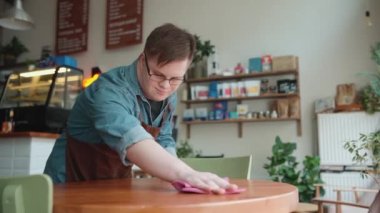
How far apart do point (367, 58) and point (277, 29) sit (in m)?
1.15

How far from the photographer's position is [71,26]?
21.2 ft

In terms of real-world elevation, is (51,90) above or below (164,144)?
above

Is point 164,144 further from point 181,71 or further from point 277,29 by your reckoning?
point 277,29

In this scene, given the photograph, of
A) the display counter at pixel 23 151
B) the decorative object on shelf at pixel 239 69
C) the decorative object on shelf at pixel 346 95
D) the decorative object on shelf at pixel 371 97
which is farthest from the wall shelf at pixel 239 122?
the display counter at pixel 23 151

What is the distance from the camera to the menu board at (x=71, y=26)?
634 cm

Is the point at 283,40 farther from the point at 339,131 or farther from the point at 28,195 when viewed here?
the point at 28,195

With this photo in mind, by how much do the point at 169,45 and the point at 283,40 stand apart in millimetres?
3966

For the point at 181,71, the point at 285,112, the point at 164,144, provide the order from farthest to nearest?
the point at 285,112 → the point at 164,144 → the point at 181,71

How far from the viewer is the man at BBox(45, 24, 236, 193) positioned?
90 centimetres

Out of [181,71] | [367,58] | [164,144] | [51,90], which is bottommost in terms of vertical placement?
[164,144]

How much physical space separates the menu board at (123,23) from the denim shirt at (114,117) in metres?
4.54

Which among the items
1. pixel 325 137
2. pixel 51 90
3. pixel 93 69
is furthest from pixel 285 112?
pixel 93 69

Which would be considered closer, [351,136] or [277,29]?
[351,136]

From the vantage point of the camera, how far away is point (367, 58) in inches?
168
